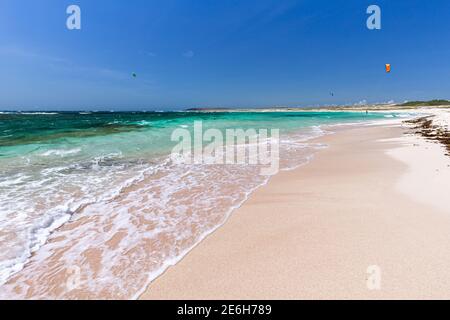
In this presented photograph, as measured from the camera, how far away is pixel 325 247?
4.09 metres

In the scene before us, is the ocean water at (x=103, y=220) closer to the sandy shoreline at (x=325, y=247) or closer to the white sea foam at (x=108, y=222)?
the white sea foam at (x=108, y=222)

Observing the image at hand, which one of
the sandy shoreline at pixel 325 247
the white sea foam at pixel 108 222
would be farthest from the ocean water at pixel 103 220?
the sandy shoreline at pixel 325 247

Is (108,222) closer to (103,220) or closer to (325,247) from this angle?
(103,220)

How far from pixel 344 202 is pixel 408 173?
394 cm

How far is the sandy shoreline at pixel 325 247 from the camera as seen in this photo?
3.18 m

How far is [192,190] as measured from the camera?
755 cm

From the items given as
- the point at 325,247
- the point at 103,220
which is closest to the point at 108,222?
the point at 103,220

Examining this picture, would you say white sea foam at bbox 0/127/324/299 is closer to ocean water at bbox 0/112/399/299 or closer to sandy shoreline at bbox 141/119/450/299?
ocean water at bbox 0/112/399/299

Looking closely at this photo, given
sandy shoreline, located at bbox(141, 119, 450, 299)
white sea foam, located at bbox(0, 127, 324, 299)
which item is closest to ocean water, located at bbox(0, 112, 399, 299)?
white sea foam, located at bbox(0, 127, 324, 299)

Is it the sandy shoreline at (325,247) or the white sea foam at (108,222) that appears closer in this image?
the sandy shoreline at (325,247)

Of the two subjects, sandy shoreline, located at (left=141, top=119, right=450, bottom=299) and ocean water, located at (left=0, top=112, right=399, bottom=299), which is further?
ocean water, located at (left=0, top=112, right=399, bottom=299)

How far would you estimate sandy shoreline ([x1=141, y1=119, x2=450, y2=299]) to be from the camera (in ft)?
10.4
